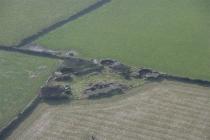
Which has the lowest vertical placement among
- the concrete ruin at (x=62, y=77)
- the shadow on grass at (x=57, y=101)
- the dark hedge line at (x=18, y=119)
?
the dark hedge line at (x=18, y=119)

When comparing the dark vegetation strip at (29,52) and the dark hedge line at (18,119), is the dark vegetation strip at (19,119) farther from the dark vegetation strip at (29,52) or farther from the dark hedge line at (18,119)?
the dark vegetation strip at (29,52)

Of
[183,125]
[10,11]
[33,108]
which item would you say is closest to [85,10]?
[10,11]

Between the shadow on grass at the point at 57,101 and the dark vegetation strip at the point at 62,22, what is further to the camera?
the dark vegetation strip at the point at 62,22

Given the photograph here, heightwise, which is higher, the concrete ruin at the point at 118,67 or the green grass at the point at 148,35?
the green grass at the point at 148,35

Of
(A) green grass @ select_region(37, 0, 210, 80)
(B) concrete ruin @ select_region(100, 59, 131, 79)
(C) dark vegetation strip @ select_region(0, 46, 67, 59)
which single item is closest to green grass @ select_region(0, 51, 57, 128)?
(C) dark vegetation strip @ select_region(0, 46, 67, 59)

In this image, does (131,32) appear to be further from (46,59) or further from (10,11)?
(10,11)

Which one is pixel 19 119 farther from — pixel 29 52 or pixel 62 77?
pixel 29 52

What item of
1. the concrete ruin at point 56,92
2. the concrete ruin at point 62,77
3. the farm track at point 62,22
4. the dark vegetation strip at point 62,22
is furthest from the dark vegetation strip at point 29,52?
the concrete ruin at point 56,92
